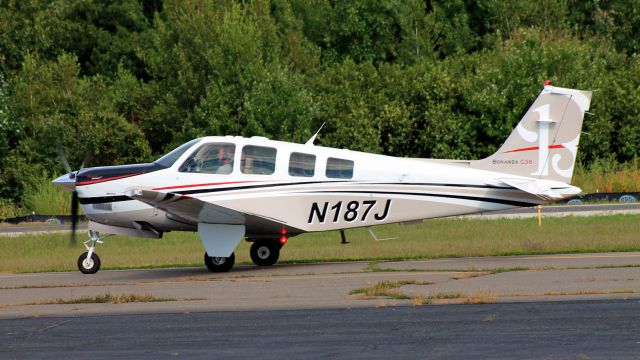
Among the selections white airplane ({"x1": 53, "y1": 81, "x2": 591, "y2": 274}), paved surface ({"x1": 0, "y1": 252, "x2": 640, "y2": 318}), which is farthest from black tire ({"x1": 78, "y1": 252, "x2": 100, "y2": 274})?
white airplane ({"x1": 53, "y1": 81, "x2": 591, "y2": 274})

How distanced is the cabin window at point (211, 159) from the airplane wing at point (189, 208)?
0.69m

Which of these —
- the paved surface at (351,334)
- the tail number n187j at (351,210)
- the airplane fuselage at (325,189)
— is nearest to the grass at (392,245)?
the tail number n187j at (351,210)

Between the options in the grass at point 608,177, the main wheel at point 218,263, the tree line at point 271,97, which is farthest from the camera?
the tree line at point 271,97

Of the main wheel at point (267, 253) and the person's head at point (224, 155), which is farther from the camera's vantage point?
the main wheel at point (267, 253)

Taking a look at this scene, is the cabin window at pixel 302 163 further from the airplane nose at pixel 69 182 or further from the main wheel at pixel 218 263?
the airplane nose at pixel 69 182

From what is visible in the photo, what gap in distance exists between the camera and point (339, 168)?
17.0 m

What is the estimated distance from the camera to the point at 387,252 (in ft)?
64.5

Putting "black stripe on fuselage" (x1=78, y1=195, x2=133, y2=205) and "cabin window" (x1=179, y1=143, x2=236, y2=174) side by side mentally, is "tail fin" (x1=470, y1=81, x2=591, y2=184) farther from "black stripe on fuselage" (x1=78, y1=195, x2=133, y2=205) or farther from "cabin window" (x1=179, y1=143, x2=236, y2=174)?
"black stripe on fuselage" (x1=78, y1=195, x2=133, y2=205)

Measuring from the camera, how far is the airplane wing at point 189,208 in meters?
16.0

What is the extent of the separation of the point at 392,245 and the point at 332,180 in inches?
175

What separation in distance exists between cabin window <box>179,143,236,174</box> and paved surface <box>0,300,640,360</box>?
4.92 m

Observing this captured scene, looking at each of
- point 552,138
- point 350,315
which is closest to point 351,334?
point 350,315

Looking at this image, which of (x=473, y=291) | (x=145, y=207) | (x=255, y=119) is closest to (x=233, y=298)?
(x=473, y=291)

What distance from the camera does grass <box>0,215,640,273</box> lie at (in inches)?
756
